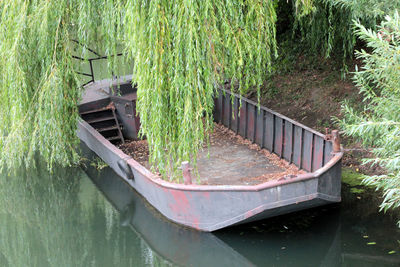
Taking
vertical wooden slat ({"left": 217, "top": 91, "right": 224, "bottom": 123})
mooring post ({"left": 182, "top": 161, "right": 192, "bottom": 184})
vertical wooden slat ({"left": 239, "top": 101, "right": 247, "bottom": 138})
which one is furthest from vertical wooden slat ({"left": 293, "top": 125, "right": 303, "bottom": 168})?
vertical wooden slat ({"left": 217, "top": 91, "right": 224, "bottom": 123})

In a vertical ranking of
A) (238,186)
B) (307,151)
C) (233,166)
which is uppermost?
(307,151)

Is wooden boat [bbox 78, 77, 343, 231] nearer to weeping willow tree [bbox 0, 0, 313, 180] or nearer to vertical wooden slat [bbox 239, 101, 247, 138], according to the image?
vertical wooden slat [bbox 239, 101, 247, 138]

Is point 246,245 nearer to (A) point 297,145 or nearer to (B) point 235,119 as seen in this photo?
(A) point 297,145

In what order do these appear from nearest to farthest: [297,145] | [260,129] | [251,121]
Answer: [297,145] → [260,129] → [251,121]

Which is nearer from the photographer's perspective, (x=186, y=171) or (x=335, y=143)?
(x=186, y=171)

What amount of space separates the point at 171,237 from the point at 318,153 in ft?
8.69

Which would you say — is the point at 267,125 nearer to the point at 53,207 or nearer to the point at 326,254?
the point at 326,254

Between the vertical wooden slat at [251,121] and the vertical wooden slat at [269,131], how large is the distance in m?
0.37

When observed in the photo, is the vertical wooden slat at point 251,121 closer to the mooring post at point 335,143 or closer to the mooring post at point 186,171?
the mooring post at point 335,143

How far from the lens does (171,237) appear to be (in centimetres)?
816

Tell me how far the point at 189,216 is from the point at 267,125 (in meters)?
2.48

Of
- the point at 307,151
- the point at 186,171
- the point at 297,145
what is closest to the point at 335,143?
the point at 307,151

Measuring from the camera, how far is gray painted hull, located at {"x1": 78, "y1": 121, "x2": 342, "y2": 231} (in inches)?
283

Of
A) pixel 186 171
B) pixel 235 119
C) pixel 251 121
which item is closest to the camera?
pixel 186 171
